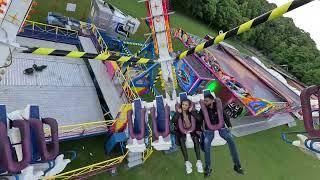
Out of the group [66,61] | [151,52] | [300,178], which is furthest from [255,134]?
[66,61]

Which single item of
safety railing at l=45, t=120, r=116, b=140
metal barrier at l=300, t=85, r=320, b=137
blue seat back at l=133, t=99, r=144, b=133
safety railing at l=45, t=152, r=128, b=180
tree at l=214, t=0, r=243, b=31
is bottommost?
safety railing at l=45, t=152, r=128, b=180

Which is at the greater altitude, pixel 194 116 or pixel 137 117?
pixel 194 116

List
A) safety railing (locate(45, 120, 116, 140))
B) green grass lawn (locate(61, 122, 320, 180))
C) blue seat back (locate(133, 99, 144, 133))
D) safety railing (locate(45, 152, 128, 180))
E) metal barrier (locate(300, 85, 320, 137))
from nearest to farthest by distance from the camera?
metal barrier (locate(300, 85, 320, 137))
blue seat back (locate(133, 99, 144, 133))
safety railing (locate(45, 152, 128, 180))
safety railing (locate(45, 120, 116, 140))
green grass lawn (locate(61, 122, 320, 180))

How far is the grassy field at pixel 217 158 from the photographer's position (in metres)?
13.7

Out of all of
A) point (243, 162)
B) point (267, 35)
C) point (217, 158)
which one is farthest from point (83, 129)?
point (267, 35)

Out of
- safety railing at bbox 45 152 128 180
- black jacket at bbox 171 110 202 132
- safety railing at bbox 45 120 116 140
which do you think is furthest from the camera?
safety railing at bbox 45 120 116 140

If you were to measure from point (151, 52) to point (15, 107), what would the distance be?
6.70 metres

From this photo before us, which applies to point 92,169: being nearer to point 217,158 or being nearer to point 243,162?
point 217,158

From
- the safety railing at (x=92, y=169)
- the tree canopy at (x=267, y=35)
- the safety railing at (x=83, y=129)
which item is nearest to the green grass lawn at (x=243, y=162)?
the safety railing at (x=92, y=169)

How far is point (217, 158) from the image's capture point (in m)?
16.0

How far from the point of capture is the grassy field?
13711 mm

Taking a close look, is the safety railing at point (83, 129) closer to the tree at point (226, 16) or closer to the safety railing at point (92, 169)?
the safety railing at point (92, 169)

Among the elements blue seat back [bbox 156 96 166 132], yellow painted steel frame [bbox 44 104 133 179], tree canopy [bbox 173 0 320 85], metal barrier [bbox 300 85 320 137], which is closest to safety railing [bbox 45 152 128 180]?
yellow painted steel frame [bbox 44 104 133 179]

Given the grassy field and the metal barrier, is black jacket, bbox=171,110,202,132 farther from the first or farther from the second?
the grassy field
